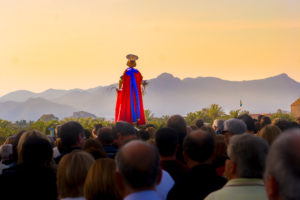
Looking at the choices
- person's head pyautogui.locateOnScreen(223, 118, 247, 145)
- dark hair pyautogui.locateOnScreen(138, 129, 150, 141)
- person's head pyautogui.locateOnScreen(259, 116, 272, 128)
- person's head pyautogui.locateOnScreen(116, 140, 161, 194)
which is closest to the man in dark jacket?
person's head pyautogui.locateOnScreen(116, 140, 161, 194)

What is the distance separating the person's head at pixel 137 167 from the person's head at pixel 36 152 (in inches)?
62.3

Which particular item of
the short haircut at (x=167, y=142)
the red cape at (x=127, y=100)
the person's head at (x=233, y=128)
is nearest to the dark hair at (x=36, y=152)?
the short haircut at (x=167, y=142)

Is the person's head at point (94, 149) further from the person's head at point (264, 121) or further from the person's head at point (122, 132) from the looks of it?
the person's head at point (264, 121)

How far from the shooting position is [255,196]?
3371mm

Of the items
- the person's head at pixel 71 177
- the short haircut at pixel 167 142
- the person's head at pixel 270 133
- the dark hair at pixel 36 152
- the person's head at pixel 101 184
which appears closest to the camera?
the person's head at pixel 101 184

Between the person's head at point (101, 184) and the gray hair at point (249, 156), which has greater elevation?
the gray hair at point (249, 156)

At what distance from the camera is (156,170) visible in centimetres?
310

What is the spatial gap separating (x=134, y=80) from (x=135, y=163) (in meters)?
13.0

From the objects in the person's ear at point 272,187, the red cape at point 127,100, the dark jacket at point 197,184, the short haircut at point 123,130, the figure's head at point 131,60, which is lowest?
the dark jacket at point 197,184

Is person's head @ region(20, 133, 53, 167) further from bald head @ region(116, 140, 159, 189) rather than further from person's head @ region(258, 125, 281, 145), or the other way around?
person's head @ region(258, 125, 281, 145)

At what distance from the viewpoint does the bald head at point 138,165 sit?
301 cm

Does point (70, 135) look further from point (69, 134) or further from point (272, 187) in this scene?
point (272, 187)

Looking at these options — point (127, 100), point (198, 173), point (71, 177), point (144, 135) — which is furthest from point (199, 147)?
point (127, 100)

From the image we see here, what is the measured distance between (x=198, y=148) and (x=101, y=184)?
1.11 meters
